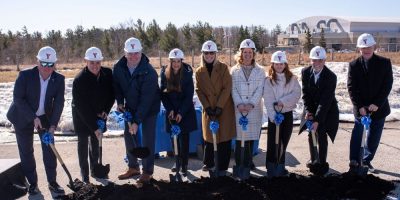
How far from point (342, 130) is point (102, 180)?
16.6ft

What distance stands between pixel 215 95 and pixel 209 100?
10cm

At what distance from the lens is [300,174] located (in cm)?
596

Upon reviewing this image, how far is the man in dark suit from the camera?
509 cm

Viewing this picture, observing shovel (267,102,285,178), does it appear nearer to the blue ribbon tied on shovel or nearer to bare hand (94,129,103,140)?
the blue ribbon tied on shovel

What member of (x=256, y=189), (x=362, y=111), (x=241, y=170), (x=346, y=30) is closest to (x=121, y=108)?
(x=241, y=170)

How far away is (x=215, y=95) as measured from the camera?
5.58 meters

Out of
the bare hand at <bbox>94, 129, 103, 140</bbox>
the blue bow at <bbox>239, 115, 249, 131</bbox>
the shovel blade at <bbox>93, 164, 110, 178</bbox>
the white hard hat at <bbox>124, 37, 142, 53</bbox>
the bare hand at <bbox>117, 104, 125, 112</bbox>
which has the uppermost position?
the white hard hat at <bbox>124, 37, 142, 53</bbox>

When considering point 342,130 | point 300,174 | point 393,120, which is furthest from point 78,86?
point 393,120

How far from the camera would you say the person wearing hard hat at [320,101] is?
5637 millimetres

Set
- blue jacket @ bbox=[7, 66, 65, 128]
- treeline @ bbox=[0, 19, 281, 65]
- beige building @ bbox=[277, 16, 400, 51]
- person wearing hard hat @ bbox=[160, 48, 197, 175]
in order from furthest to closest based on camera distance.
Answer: beige building @ bbox=[277, 16, 400, 51] < treeline @ bbox=[0, 19, 281, 65] < person wearing hard hat @ bbox=[160, 48, 197, 175] < blue jacket @ bbox=[7, 66, 65, 128]

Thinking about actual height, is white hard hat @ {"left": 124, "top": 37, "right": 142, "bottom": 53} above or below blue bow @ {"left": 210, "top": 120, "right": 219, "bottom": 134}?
above

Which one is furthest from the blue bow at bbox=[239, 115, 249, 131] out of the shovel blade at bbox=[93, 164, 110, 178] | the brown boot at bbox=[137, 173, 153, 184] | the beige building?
the beige building

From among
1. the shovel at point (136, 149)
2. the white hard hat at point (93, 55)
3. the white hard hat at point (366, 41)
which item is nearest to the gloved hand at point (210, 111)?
the shovel at point (136, 149)

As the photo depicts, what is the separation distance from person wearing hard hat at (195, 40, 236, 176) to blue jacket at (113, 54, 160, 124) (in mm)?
610
